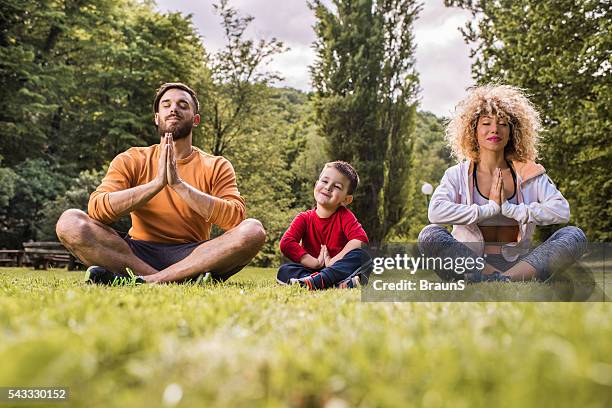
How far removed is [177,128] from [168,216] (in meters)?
0.83

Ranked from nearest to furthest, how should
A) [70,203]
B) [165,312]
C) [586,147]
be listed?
[165,312] < [586,147] < [70,203]

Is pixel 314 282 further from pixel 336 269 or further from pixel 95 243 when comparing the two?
pixel 95 243

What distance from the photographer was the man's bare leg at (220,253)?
4891mm

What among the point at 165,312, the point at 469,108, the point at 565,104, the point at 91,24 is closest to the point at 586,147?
the point at 565,104

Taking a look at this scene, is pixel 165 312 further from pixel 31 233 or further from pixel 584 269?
pixel 31 233

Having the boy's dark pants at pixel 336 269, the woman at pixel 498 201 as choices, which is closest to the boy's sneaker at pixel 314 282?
the boy's dark pants at pixel 336 269

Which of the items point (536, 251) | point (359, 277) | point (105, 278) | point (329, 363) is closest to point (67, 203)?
point (105, 278)

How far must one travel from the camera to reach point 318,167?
2650cm

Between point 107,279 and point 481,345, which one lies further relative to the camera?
point 107,279

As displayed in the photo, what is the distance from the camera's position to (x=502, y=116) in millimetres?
5164

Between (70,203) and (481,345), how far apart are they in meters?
18.8

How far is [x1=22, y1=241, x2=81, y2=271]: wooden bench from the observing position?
1545 centimetres

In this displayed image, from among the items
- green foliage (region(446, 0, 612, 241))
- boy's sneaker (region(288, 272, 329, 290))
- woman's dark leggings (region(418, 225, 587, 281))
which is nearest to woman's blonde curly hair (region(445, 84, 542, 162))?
woman's dark leggings (region(418, 225, 587, 281))

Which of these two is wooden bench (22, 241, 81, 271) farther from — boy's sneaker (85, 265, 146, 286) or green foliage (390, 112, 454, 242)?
green foliage (390, 112, 454, 242)
